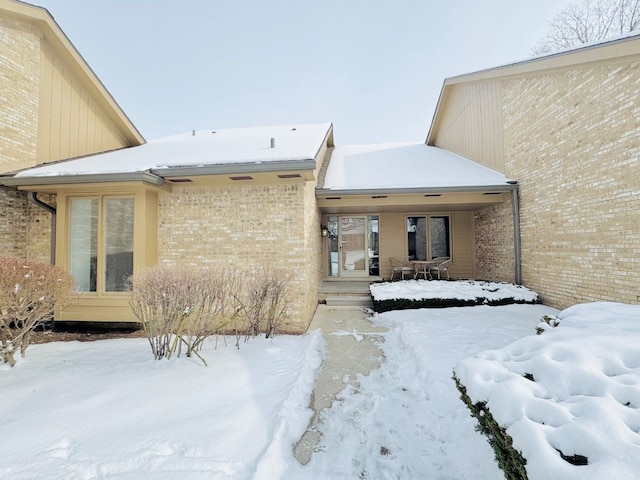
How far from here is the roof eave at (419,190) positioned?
7.84 meters

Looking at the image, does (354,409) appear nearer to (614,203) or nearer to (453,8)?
(614,203)

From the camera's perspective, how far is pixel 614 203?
518 cm

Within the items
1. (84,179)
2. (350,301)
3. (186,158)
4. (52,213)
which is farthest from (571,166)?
(52,213)

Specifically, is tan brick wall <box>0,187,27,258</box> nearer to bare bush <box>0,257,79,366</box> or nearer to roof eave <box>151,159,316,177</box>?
bare bush <box>0,257,79,366</box>

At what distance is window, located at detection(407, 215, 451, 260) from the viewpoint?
35.9ft

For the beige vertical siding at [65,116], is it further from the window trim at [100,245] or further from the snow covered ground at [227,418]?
the snow covered ground at [227,418]

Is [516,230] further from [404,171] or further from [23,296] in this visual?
[23,296]

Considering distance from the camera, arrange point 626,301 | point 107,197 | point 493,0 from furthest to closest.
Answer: point 493,0, point 107,197, point 626,301

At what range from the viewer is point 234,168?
558 centimetres

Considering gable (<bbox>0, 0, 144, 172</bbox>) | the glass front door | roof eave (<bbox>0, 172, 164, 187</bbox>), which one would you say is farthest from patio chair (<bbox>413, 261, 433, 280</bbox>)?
gable (<bbox>0, 0, 144, 172</bbox>)

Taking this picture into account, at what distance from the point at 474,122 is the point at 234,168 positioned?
8967mm

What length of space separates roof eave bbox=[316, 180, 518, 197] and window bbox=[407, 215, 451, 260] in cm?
303

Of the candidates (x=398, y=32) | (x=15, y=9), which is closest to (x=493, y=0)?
(x=398, y=32)

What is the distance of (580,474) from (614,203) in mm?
5933
